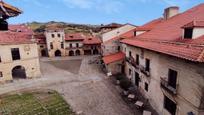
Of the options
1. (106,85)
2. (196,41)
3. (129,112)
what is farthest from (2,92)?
(196,41)

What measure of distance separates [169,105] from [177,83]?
273cm

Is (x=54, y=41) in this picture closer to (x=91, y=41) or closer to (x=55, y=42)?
(x=55, y=42)

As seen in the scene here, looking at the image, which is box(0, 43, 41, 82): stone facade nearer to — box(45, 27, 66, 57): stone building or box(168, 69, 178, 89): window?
box(45, 27, 66, 57): stone building

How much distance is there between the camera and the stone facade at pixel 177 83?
9.29 meters

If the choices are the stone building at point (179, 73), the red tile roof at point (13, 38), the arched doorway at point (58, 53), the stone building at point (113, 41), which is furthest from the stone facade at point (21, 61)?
the arched doorway at point (58, 53)

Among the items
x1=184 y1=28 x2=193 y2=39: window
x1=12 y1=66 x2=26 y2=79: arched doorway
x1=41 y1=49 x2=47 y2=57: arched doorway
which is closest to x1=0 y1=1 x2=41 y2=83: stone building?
x1=12 y1=66 x2=26 y2=79: arched doorway

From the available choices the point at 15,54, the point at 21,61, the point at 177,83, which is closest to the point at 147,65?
the point at 177,83

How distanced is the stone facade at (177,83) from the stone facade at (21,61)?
18.7m

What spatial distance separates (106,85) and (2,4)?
19.2 m

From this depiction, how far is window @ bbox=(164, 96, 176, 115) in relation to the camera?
40.5 ft

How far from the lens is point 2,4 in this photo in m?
4.74

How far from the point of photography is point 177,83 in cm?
1129

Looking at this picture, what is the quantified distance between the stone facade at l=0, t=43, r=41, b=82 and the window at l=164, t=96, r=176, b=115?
22253 mm

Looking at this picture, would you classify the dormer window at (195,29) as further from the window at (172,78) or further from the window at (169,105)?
the window at (169,105)
